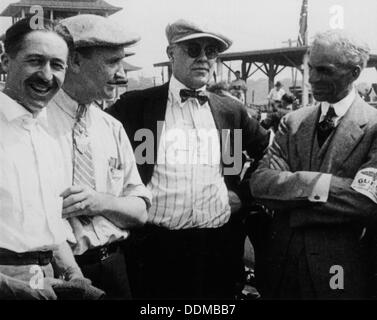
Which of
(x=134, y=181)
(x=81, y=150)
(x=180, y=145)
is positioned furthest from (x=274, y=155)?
(x=81, y=150)

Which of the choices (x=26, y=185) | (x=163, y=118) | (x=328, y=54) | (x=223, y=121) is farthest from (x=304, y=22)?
(x=26, y=185)

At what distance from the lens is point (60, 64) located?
86.5 inches

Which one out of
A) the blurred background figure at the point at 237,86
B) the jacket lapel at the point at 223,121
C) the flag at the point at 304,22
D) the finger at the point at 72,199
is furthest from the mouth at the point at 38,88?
the blurred background figure at the point at 237,86

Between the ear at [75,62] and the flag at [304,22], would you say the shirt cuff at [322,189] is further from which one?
the ear at [75,62]

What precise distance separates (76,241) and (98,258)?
0.12 meters

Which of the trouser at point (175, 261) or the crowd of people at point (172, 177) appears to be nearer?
the crowd of people at point (172, 177)

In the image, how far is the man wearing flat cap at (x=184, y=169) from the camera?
9.08 feet

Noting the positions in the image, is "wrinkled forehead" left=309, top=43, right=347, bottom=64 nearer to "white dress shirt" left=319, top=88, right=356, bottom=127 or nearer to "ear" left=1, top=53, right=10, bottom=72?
"white dress shirt" left=319, top=88, right=356, bottom=127

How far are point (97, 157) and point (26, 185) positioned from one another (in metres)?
0.42

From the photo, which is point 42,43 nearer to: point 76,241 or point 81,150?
point 81,150

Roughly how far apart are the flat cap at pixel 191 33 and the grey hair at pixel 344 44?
0.46 metres

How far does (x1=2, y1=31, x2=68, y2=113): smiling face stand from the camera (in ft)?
6.95

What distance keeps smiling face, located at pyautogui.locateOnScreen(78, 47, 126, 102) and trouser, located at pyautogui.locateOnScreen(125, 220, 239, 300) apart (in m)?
0.71

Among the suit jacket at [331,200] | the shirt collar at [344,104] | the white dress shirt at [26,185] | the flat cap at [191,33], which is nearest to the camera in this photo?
the white dress shirt at [26,185]
